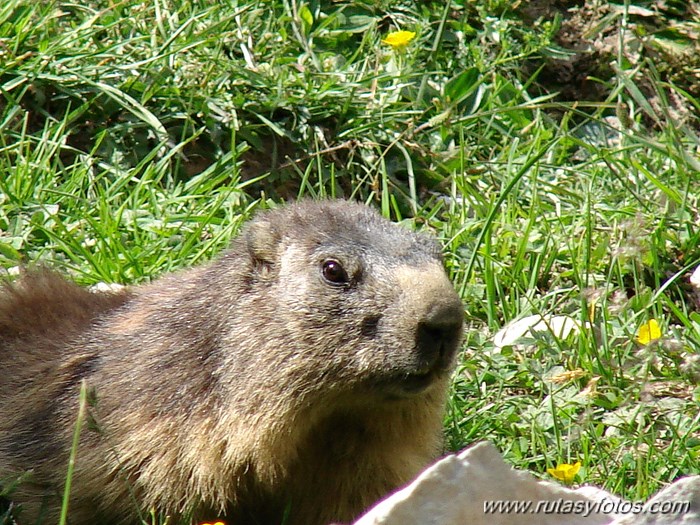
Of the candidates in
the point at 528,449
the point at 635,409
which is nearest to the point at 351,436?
the point at 528,449

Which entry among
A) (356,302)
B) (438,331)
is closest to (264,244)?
(356,302)

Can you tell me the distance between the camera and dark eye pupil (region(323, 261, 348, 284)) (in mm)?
3986

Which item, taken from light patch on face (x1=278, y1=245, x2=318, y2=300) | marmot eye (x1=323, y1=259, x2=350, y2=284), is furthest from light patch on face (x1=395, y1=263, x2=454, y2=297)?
light patch on face (x1=278, y1=245, x2=318, y2=300)

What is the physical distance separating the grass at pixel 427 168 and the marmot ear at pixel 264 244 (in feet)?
4.05

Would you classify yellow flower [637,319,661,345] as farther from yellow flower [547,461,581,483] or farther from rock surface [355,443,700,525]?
rock surface [355,443,700,525]

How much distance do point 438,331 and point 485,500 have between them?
0.70 m

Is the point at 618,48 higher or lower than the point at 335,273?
lower

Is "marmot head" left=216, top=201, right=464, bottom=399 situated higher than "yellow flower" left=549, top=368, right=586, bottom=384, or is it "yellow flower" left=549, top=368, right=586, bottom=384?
"marmot head" left=216, top=201, right=464, bottom=399

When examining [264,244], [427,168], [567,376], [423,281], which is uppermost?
[423,281]

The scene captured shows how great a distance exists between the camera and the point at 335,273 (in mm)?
4000

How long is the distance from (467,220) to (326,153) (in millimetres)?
976

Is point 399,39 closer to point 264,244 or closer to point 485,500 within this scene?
point 264,244

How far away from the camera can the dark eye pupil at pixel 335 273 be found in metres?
3.99

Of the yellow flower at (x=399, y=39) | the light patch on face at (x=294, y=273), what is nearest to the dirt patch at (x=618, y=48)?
the yellow flower at (x=399, y=39)
